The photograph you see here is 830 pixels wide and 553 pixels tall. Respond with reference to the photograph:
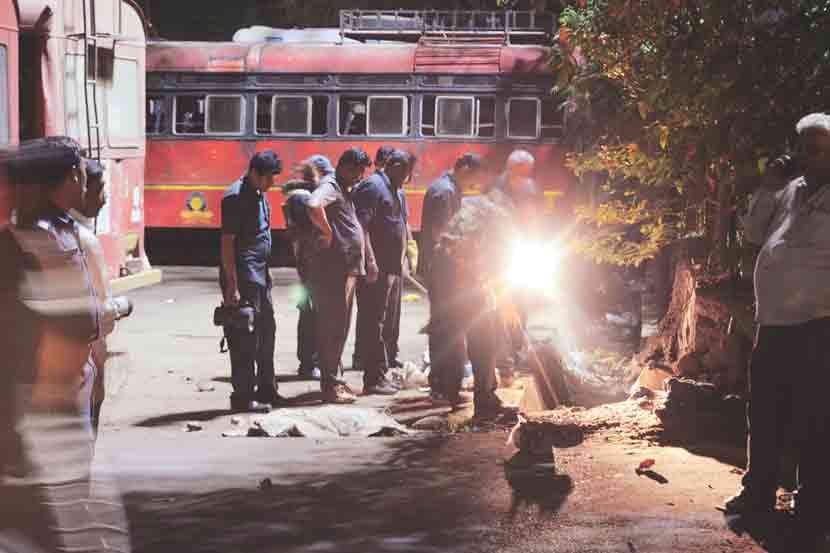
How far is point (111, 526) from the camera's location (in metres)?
4.18

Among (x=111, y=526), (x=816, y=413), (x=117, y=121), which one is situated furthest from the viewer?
(x=117, y=121)

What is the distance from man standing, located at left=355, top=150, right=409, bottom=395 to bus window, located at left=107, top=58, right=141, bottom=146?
3.01 m

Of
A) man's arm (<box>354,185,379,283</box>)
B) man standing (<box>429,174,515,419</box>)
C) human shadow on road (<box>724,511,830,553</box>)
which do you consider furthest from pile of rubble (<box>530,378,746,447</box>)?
man's arm (<box>354,185,379,283</box>)

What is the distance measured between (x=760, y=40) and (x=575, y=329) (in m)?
6.76

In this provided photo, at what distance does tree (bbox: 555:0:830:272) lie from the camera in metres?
7.96

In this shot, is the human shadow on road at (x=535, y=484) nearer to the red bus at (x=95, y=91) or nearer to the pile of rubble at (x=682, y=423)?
the pile of rubble at (x=682, y=423)

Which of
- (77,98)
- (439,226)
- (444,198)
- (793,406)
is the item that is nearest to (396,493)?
(793,406)

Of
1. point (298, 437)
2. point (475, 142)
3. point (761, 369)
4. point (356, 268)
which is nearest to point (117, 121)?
point (356, 268)

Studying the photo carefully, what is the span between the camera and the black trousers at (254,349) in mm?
9180

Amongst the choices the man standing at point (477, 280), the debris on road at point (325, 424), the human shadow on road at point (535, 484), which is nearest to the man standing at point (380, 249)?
the man standing at point (477, 280)

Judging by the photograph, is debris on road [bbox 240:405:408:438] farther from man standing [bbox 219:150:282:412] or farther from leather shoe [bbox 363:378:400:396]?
leather shoe [bbox 363:378:400:396]

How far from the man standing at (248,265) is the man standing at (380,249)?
4.36ft

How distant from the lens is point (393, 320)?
37.7 feet

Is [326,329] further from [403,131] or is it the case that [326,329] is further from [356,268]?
[403,131]
